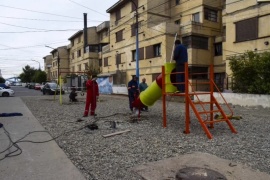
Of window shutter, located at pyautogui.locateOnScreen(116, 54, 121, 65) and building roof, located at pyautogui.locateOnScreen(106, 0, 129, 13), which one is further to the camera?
window shutter, located at pyautogui.locateOnScreen(116, 54, 121, 65)

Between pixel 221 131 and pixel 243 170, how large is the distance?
339 centimetres

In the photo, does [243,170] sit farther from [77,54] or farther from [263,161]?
[77,54]

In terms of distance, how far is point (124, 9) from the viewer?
35.0 m

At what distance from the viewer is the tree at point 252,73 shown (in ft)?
45.9

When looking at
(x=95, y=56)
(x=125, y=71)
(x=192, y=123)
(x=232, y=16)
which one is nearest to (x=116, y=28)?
→ (x=125, y=71)

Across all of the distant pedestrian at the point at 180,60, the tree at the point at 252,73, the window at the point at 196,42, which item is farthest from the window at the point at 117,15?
the distant pedestrian at the point at 180,60

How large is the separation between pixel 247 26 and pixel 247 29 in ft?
0.76

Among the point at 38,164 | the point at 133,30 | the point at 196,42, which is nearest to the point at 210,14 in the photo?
the point at 196,42

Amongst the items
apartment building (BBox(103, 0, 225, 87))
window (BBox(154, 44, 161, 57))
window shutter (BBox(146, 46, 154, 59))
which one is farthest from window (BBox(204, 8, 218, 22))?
window shutter (BBox(146, 46, 154, 59))

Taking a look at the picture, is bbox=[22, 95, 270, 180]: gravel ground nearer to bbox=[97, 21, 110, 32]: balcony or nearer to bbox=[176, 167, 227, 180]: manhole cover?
bbox=[176, 167, 227, 180]: manhole cover

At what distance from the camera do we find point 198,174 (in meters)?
4.20

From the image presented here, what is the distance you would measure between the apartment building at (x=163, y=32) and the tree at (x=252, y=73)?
30.5 feet

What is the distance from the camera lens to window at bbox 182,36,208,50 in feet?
86.0

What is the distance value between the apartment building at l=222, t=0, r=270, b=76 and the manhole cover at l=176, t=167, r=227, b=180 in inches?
613
